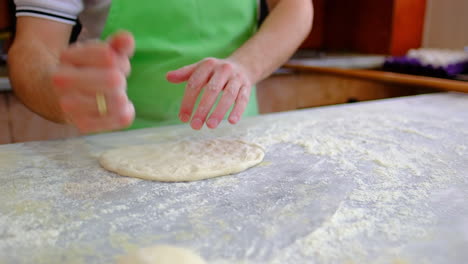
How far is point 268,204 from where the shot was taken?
0.57 m

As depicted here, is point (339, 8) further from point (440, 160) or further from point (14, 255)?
point (14, 255)

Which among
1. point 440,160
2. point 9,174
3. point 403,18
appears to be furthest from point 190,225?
point 403,18

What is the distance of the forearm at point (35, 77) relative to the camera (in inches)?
29.7

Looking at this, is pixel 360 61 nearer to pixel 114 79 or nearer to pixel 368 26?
pixel 368 26

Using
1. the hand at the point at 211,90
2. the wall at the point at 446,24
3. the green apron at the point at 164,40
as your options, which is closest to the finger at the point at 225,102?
the hand at the point at 211,90

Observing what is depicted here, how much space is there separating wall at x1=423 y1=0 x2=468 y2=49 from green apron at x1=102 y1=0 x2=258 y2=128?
1720 millimetres

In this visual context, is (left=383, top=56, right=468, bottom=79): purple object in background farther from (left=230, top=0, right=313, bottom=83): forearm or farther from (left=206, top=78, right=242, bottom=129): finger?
(left=206, top=78, right=242, bottom=129): finger

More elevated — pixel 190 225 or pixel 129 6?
pixel 129 6

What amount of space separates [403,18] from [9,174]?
2415 millimetres

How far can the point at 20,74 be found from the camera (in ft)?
2.67

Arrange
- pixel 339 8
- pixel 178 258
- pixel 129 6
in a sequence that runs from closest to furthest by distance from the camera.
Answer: pixel 178 258 < pixel 129 6 < pixel 339 8

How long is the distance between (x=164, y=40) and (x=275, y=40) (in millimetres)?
307

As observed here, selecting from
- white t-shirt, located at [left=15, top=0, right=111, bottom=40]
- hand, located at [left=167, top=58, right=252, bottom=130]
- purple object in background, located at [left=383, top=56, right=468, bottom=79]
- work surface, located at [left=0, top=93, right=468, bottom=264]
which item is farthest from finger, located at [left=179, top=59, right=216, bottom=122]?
purple object in background, located at [left=383, top=56, right=468, bottom=79]

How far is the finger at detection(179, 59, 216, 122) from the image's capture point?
0.74m
